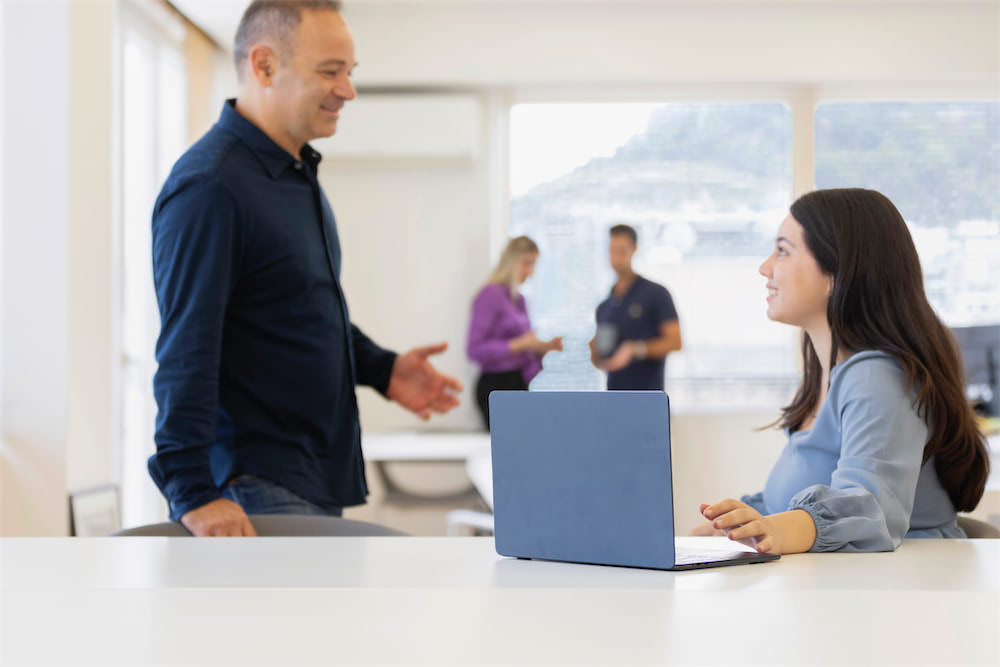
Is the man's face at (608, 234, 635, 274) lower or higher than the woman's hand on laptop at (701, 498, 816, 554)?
higher

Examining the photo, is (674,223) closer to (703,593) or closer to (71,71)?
(71,71)

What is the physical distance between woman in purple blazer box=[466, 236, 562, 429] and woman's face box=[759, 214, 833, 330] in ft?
11.9

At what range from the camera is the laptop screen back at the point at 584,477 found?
94 centimetres

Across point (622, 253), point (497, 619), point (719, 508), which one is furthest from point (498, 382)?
point (497, 619)

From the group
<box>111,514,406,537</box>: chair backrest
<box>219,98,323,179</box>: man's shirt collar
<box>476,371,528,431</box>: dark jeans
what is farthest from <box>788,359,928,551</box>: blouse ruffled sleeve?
<box>476,371,528,431</box>: dark jeans

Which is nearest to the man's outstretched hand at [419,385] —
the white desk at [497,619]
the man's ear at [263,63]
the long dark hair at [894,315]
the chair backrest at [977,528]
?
the man's ear at [263,63]

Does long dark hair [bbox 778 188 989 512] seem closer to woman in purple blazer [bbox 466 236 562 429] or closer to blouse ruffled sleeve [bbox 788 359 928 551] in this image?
blouse ruffled sleeve [bbox 788 359 928 551]

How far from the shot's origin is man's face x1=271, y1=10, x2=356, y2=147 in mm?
1961

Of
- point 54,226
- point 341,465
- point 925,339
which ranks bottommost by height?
point 341,465

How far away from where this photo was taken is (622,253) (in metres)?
5.22

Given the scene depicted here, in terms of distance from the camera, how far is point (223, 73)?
5.78 metres

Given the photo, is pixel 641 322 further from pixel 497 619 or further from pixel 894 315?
pixel 497 619

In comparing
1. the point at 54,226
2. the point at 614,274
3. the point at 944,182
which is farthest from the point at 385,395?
the point at 944,182

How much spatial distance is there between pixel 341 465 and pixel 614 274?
4086 millimetres
